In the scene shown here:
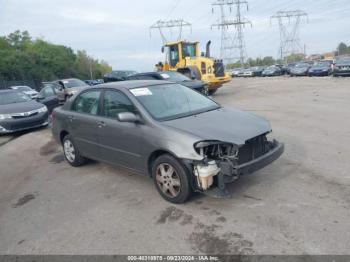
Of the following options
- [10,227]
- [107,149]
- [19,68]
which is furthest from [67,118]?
[19,68]

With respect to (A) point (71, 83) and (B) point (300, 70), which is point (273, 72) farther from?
(A) point (71, 83)

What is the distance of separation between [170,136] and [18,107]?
28.2ft

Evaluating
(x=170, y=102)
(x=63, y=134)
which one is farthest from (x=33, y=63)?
(x=170, y=102)

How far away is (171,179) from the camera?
14.6ft

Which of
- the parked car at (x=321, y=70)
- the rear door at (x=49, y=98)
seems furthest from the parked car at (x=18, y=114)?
the parked car at (x=321, y=70)

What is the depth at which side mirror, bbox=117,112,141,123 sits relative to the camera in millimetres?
4766

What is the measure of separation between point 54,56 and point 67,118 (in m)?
61.5

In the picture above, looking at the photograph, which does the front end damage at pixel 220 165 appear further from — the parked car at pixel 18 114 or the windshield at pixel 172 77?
the windshield at pixel 172 77

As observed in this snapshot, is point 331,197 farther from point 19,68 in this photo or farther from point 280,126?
point 19,68

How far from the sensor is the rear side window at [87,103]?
5840 mm

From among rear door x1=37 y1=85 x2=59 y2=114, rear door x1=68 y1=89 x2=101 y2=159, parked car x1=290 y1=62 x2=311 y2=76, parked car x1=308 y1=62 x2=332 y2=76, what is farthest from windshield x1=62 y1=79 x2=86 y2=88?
parked car x1=290 y1=62 x2=311 y2=76

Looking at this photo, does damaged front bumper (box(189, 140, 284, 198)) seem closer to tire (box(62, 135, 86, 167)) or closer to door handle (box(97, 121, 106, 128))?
door handle (box(97, 121, 106, 128))

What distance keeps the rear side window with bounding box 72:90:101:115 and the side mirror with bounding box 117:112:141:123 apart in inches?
45.4

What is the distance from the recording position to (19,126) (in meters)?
10.7
